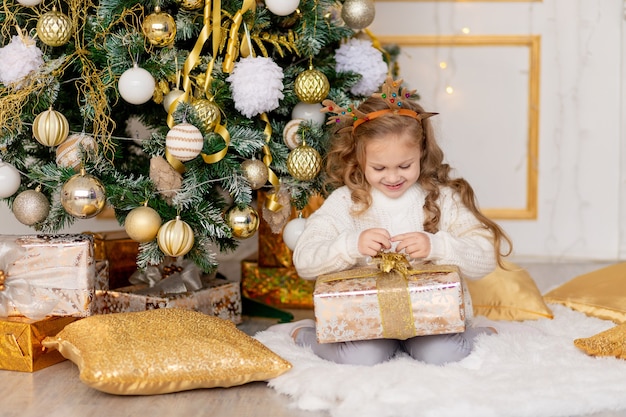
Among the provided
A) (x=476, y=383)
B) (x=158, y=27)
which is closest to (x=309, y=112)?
(x=158, y=27)

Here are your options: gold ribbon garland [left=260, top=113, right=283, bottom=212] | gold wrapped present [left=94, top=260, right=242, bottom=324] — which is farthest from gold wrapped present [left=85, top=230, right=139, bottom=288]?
gold ribbon garland [left=260, top=113, right=283, bottom=212]

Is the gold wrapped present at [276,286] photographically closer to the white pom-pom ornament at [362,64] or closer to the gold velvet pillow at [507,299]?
the gold velvet pillow at [507,299]

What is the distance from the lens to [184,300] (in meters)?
1.91

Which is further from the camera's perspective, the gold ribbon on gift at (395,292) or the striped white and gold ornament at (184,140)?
the striped white and gold ornament at (184,140)

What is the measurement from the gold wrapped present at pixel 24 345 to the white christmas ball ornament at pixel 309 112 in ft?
2.42

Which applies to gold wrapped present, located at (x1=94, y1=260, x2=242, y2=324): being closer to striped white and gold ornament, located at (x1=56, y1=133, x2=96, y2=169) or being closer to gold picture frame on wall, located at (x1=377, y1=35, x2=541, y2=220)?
striped white and gold ornament, located at (x1=56, y1=133, x2=96, y2=169)

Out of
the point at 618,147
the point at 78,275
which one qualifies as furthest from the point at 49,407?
the point at 618,147

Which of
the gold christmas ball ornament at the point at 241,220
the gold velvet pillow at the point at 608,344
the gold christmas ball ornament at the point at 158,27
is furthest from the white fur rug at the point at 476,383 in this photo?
the gold christmas ball ornament at the point at 158,27

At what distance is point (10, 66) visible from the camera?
67.6 inches

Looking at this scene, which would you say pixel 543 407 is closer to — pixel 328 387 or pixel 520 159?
pixel 328 387

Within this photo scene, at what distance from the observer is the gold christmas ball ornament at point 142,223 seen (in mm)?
1698

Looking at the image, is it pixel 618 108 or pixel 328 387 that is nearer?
pixel 328 387

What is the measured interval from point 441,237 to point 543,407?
1.49 feet

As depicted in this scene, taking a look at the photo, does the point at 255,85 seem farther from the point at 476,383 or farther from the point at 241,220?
the point at 476,383
